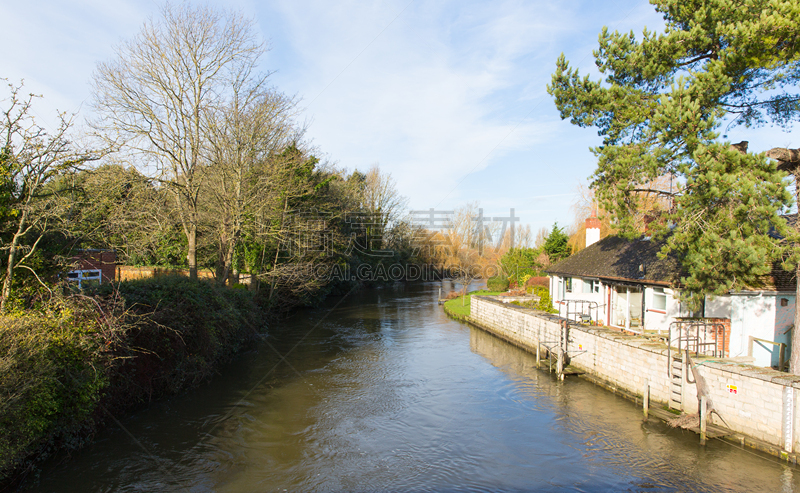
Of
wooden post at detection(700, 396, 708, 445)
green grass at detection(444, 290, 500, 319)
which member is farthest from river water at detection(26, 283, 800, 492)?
green grass at detection(444, 290, 500, 319)

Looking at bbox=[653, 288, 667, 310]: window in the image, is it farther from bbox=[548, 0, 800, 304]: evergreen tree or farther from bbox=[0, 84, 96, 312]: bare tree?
bbox=[0, 84, 96, 312]: bare tree

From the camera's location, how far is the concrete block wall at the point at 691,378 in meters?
8.19

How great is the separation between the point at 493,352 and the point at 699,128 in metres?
12.1

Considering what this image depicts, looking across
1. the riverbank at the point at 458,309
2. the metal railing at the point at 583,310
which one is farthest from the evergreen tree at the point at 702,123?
the riverbank at the point at 458,309

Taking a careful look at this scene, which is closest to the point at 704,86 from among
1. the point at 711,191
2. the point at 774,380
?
the point at 711,191

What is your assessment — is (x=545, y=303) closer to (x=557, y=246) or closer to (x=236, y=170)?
(x=557, y=246)

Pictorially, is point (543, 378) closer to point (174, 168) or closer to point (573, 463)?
point (573, 463)

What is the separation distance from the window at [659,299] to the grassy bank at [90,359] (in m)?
14.1

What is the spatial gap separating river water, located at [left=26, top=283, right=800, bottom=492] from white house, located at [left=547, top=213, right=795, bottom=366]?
130 inches

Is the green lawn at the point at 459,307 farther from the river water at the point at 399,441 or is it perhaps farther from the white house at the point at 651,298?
the river water at the point at 399,441

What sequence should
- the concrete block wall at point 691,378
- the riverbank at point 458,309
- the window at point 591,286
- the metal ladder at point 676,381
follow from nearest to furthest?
the concrete block wall at point 691,378 < the metal ladder at point 676,381 < the window at point 591,286 < the riverbank at point 458,309

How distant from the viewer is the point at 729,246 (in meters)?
8.72

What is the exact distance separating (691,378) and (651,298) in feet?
17.5

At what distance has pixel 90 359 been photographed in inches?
337
